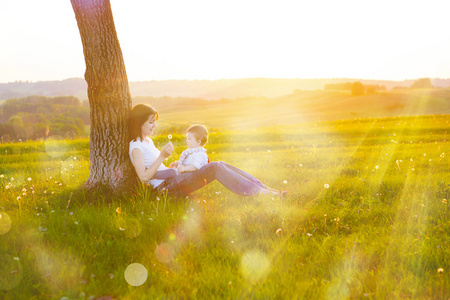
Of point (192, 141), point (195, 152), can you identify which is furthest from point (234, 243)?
point (192, 141)

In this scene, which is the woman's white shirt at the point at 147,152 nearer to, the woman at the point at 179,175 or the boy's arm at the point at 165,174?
the woman at the point at 179,175

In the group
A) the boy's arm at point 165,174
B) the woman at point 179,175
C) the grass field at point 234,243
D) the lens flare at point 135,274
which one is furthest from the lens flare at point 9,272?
the boy's arm at point 165,174

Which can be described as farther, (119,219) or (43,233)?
(119,219)

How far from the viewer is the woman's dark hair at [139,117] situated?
18.1 feet

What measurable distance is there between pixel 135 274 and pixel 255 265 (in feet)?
4.44

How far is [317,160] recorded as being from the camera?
938 cm

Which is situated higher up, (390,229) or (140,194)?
(140,194)

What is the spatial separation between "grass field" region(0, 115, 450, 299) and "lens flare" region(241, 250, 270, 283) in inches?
0.8

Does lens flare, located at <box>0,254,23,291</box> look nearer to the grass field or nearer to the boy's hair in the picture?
the grass field

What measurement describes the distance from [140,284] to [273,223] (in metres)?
2.09

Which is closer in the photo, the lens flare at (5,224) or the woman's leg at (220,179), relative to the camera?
the lens flare at (5,224)

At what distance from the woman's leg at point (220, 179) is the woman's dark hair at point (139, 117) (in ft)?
3.58

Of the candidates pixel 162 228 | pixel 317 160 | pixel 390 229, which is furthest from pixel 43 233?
pixel 317 160

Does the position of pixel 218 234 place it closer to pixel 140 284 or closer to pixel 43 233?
pixel 140 284
